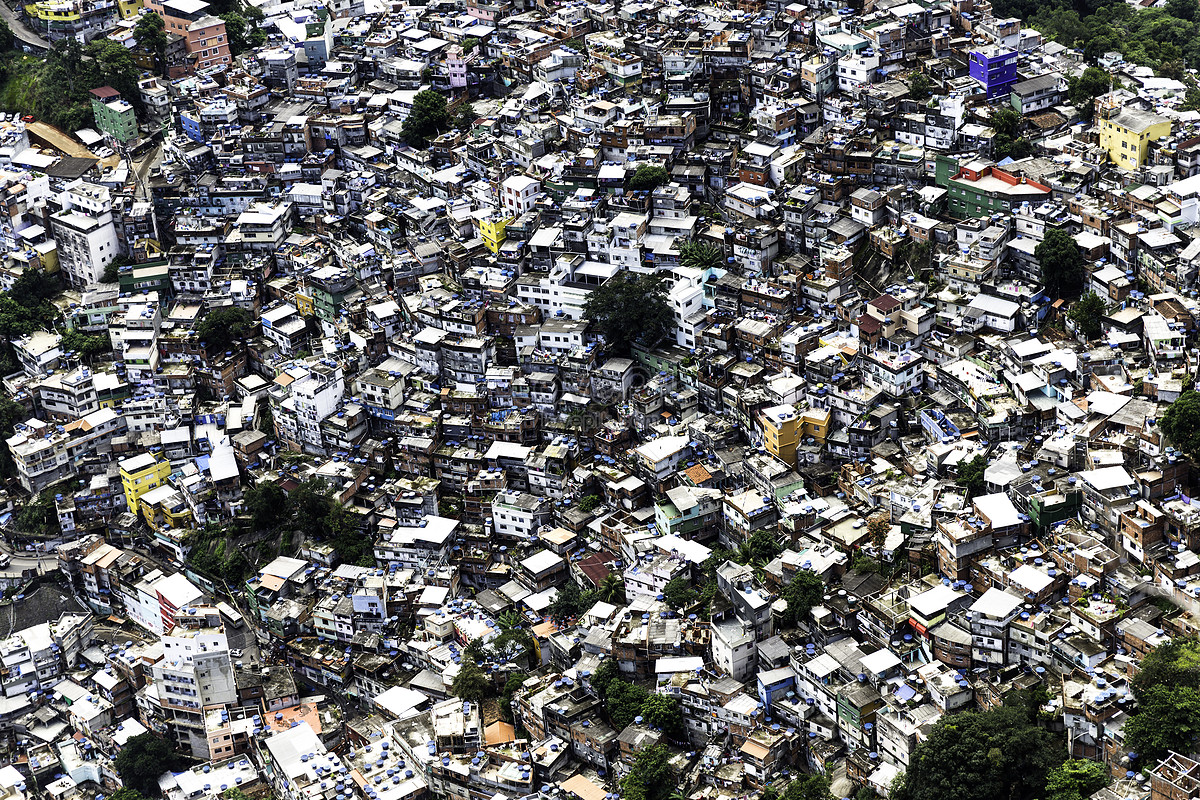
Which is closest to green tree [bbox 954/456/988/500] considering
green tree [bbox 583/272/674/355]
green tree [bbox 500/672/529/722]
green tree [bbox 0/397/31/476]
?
green tree [bbox 583/272/674/355]

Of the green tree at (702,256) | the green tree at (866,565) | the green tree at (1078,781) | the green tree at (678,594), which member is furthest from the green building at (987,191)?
the green tree at (1078,781)

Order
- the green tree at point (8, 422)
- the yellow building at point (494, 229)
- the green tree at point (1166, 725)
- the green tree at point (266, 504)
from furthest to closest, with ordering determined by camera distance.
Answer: the yellow building at point (494, 229) < the green tree at point (8, 422) < the green tree at point (266, 504) < the green tree at point (1166, 725)

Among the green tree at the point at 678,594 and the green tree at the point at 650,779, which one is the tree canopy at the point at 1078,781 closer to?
the green tree at the point at 650,779

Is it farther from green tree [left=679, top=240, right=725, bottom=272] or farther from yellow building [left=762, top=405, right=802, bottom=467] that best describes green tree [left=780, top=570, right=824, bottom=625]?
green tree [left=679, top=240, right=725, bottom=272]

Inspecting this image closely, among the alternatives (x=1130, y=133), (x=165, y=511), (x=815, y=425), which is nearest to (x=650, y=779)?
(x=815, y=425)

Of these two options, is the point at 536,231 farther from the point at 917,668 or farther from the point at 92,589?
the point at 917,668

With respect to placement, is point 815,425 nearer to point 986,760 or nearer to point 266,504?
point 986,760
